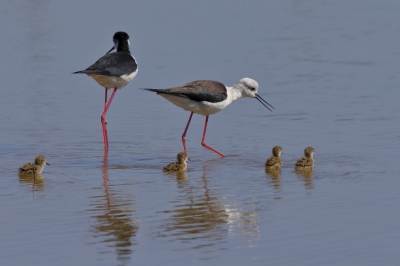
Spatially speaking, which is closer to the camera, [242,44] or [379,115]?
[379,115]

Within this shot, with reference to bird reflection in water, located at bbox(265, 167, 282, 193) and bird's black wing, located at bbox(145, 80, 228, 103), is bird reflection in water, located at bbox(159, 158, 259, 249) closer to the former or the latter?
bird reflection in water, located at bbox(265, 167, 282, 193)

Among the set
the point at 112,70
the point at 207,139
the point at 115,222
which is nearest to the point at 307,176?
the point at 115,222

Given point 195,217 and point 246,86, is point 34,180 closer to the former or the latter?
point 195,217

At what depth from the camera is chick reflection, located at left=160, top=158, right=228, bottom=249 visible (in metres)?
7.08

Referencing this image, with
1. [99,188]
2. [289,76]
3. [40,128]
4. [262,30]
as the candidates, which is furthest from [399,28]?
[99,188]

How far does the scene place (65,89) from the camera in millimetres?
14984

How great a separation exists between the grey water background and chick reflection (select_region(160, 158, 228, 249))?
0.07ft

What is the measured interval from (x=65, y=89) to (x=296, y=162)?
20.4 ft

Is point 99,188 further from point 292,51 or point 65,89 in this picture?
point 292,51

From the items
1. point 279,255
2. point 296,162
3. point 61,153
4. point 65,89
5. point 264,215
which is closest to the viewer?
point 279,255

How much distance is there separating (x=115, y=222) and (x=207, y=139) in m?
4.52

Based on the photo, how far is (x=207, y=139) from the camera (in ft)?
39.2

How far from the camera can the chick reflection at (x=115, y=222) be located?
6783mm

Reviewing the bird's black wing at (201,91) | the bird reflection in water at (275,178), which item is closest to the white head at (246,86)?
the bird's black wing at (201,91)
